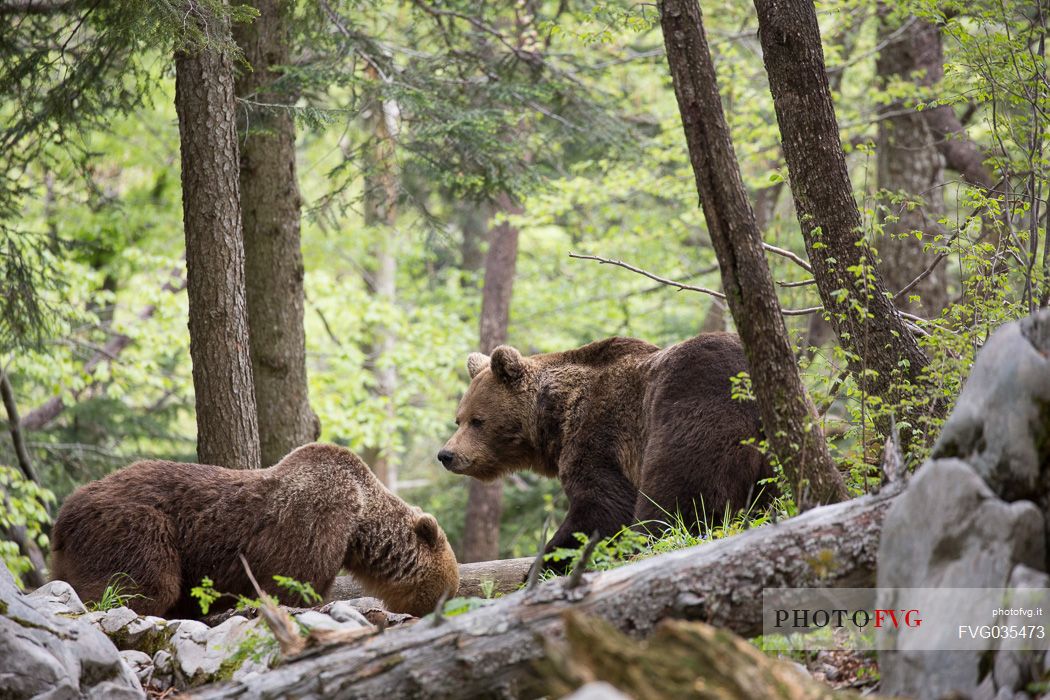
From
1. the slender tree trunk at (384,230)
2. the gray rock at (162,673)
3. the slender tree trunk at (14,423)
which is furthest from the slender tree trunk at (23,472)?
the gray rock at (162,673)

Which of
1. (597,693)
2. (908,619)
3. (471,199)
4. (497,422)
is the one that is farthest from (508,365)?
(597,693)

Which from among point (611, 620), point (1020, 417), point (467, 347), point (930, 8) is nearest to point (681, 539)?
point (611, 620)

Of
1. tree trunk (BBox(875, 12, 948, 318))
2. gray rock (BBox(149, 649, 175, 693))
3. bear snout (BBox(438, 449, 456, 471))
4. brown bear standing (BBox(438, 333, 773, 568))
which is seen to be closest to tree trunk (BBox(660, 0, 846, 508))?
brown bear standing (BBox(438, 333, 773, 568))

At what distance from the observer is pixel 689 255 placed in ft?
64.1

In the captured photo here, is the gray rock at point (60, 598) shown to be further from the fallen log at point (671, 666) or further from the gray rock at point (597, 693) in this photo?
the gray rock at point (597, 693)

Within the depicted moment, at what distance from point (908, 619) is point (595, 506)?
3510 mm

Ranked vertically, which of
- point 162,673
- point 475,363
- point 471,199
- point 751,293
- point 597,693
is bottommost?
point 162,673

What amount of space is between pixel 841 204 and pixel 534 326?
16.5 metres

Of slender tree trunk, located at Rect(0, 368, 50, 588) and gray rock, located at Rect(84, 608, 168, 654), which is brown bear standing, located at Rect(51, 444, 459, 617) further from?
slender tree trunk, located at Rect(0, 368, 50, 588)

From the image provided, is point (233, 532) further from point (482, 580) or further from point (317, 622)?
point (317, 622)

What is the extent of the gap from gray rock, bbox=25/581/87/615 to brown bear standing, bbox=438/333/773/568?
9.18 ft

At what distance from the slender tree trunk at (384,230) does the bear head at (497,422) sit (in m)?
3.11

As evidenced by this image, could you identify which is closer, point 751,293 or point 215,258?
point 751,293

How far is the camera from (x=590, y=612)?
11.7 ft
